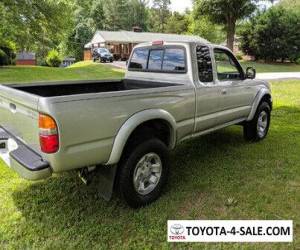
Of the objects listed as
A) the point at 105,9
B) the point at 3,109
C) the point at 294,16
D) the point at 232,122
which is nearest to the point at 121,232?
the point at 3,109

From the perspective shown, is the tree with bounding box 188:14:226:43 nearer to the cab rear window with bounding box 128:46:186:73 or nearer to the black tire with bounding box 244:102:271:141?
the black tire with bounding box 244:102:271:141

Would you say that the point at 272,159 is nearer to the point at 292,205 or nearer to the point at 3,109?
the point at 292,205

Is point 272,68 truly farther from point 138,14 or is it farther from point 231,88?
point 138,14

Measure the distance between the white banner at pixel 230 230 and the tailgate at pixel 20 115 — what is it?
1687 mm

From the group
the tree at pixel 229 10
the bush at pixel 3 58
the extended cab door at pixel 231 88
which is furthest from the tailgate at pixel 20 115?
the tree at pixel 229 10

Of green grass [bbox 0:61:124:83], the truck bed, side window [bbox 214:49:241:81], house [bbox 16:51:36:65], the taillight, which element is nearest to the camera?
the taillight

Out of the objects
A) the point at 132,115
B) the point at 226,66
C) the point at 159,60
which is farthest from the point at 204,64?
the point at 132,115

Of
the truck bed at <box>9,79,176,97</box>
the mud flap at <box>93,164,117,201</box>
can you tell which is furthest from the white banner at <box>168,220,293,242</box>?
the truck bed at <box>9,79,176,97</box>

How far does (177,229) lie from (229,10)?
1527 inches

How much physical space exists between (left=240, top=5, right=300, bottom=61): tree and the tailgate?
38.4 meters

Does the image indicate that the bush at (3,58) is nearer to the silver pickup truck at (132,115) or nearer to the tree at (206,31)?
the silver pickup truck at (132,115)

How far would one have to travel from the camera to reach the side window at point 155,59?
524 centimetres

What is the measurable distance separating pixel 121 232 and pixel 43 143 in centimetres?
125

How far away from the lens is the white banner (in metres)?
3.51
